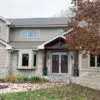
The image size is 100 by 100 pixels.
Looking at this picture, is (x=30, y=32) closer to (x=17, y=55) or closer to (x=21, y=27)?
(x=21, y=27)

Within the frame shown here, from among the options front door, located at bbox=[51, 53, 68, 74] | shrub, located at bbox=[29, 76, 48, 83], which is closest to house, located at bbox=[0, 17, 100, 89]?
front door, located at bbox=[51, 53, 68, 74]

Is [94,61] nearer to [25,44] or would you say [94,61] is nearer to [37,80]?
[37,80]

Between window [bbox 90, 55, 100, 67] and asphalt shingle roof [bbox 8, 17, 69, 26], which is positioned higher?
asphalt shingle roof [bbox 8, 17, 69, 26]

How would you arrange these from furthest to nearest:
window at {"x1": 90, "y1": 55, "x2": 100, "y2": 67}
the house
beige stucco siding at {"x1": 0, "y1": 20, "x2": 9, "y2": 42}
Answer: beige stucco siding at {"x1": 0, "y1": 20, "x2": 9, "y2": 42}
the house
window at {"x1": 90, "y1": 55, "x2": 100, "y2": 67}

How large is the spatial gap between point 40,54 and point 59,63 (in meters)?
2.39

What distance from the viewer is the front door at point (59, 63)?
32.3 m

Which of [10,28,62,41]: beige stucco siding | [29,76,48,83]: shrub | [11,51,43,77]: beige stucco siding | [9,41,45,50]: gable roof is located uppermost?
[10,28,62,41]: beige stucco siding

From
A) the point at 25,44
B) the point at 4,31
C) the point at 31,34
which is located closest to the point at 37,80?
the point at 25,44

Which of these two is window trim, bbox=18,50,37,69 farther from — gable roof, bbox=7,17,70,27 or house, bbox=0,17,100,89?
gable roof, bbox=7,17,70,27

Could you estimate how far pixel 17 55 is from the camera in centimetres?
3372

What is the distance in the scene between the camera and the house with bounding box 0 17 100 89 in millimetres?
31328

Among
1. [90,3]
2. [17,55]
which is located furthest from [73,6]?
[17,55]

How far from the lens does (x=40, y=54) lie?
33.1 meters

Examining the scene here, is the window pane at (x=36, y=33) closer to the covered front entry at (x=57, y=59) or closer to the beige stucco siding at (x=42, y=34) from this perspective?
the beige stucco siding at (x=42, y=34)
